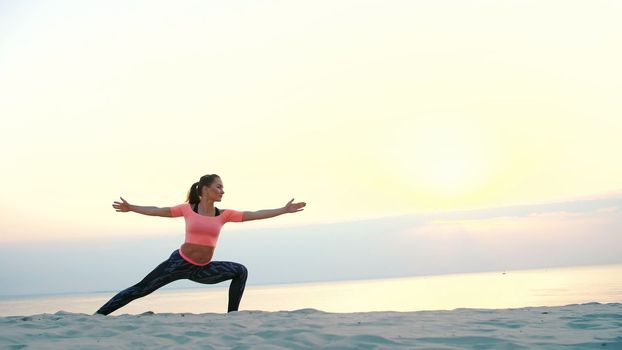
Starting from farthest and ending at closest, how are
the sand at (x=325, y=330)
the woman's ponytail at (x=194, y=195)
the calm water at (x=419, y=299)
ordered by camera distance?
the calm water at (x=419, y=299)
the woman's ponytail at (x=194, y=195)
the sand at (x=325, y=330)

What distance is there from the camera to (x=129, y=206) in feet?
26.9

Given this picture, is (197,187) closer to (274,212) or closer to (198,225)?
(198,225)

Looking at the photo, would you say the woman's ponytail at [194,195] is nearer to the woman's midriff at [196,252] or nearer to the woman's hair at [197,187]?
the woman's hair at [197,187]

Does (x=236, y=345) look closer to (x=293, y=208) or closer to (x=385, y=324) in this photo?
(x=385, y=324)

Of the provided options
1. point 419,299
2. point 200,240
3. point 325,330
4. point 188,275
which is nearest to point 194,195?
point 200,240

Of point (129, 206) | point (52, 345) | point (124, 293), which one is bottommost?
point (52, 345)

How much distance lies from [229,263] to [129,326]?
2418mm

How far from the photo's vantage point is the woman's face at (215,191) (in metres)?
8.02

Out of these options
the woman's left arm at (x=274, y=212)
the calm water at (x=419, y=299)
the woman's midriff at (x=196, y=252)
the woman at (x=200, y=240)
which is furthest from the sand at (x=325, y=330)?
the calm water at (x=419, y=299)

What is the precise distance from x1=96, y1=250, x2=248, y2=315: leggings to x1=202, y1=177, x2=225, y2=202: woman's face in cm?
84

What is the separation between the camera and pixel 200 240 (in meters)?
8.04

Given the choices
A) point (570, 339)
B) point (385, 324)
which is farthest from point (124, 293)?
point (570, 339)

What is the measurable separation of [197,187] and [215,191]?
0.34 metres

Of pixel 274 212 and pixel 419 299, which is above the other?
pixel 419 299
